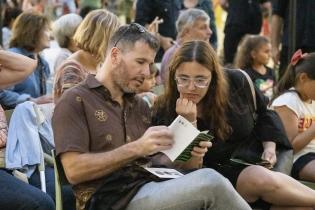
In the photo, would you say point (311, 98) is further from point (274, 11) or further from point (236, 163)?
point (274, 11)

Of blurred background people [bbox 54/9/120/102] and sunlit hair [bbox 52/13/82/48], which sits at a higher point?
blurred background people [bbox 54/9/120/102]

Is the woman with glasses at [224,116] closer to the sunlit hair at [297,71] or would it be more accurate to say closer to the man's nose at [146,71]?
the man's nose at [146,71]

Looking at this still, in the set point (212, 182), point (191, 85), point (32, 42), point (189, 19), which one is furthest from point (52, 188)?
point (189, 19)

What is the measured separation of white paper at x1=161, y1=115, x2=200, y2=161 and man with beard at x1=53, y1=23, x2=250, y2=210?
56mm

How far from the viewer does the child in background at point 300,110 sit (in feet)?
14.9

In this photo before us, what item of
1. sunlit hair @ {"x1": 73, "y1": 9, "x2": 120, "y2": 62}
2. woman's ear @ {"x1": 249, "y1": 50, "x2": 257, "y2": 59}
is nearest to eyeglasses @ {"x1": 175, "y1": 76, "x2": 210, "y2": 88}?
sunlit hair @ {"x1": 73, "y1": 9, "x2": 120, "y2": 62}

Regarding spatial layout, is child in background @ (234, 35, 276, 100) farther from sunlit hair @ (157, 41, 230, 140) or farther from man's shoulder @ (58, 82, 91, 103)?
man's shoulder @ (58, 82, 91, 103)

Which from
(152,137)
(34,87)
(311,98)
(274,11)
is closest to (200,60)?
(152,137)

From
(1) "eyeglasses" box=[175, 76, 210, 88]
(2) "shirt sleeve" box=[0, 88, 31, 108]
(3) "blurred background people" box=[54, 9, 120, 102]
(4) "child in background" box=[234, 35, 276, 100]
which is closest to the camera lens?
(1) "eyeglasses" box=[175, 76, 210, 88]

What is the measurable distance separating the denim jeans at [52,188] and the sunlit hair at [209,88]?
73 centimetres

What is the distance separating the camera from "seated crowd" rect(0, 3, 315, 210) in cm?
321


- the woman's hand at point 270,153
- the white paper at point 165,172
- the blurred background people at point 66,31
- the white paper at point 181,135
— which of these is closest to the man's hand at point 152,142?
the white paper at point 181,135

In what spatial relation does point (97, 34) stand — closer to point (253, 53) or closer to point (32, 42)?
point (32, 42)

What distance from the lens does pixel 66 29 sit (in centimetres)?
650
